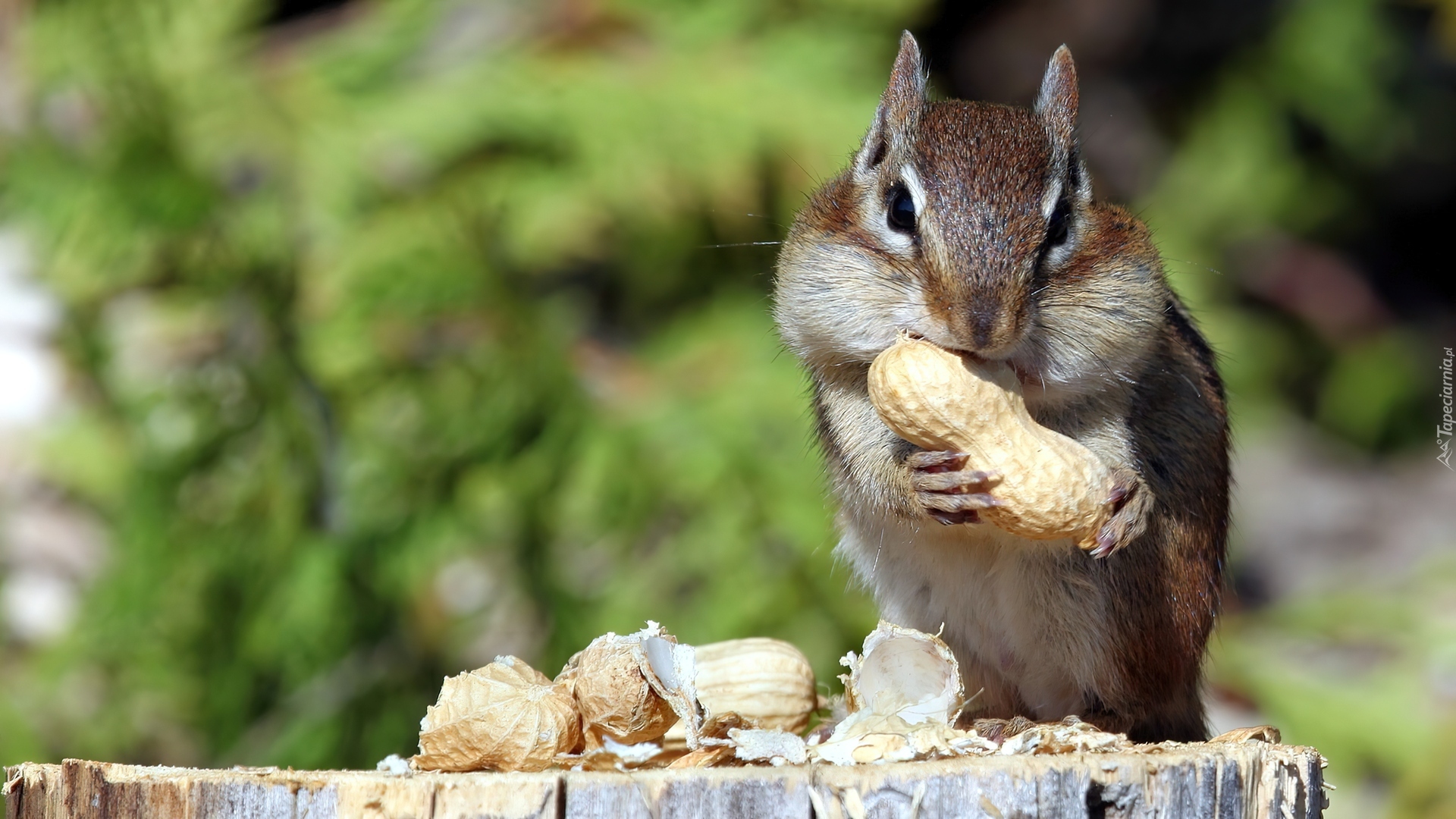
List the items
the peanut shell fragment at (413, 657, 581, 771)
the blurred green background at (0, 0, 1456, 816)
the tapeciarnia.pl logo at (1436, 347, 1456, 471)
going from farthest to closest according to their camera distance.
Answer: the tapeciarnia.pl logo at (1436, 347, 1456, 471) < the blurred green background at (0, 0, 1456, 816) < the peanut shell fragment at (413, 657, 581, 771)

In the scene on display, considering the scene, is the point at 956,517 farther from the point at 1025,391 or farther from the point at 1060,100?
the point at 1060,100

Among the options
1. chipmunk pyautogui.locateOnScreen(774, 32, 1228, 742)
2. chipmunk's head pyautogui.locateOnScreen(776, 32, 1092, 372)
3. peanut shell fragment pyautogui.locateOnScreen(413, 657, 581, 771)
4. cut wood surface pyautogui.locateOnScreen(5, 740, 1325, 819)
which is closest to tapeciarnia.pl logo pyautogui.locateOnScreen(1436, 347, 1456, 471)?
chipmunk pyautogui.locateOnScreen(774, 32, 1228, 742)

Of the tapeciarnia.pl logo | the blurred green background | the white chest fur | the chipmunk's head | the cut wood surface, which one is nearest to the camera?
the cut wood surface

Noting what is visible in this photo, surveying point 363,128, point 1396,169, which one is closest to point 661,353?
point 363,128

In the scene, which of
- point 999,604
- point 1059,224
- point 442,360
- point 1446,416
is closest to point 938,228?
point 1059,224

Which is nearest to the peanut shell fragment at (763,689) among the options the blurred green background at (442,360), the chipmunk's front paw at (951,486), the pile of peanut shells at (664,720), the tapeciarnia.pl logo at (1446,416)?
the pile of peanut shells at (664,720)

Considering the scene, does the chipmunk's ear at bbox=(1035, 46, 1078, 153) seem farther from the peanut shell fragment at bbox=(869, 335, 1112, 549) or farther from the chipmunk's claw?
the chipmunk's claw

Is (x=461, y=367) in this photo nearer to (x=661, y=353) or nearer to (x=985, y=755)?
(x=661, y=353)
